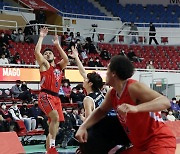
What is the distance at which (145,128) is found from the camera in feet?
11.1

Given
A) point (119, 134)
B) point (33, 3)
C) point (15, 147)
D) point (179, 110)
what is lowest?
point (179, 110)

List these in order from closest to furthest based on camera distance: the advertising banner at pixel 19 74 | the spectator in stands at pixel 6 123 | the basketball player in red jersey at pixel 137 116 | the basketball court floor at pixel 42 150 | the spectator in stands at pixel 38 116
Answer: the basketball player in red jersey at pixel 137 116 < the basketball court floor at pixel 42 150 < the spectator in stands at pixel 6 123 < the spectator in stands at pixel 38 116 < the advertising banner at pixel 19 74

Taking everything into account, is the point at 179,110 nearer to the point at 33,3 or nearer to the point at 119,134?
the point at 33,3

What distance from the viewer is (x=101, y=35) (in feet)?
91.4

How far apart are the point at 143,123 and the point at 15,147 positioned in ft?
17.5

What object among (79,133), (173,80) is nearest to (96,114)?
(79,133)

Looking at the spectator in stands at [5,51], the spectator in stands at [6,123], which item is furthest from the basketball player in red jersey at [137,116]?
the spectator in stands at [5,51]

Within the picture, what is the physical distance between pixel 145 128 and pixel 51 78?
449cm

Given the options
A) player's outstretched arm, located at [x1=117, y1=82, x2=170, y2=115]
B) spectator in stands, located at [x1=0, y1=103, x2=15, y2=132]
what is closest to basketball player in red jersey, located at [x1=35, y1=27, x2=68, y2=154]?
player's outstretched arm, located at [x1=117, y1=82, x2=170, y2=115]

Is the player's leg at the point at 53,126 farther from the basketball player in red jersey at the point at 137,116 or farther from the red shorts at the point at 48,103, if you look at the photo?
the basketball player in red jersey at the point at 137,116

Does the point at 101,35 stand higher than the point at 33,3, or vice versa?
the point at 33,3

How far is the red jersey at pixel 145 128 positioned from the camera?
334cm

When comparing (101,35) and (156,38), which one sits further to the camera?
(156,38)

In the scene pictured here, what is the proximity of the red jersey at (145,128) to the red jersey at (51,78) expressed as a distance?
14.2 ft
